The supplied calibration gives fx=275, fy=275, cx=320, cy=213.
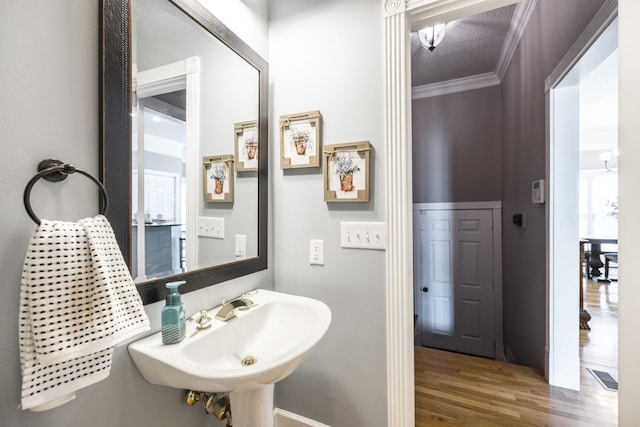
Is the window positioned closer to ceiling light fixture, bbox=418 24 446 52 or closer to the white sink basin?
ceiling light fixture, bbox=418 24 446 52

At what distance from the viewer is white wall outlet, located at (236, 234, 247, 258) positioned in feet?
4.29

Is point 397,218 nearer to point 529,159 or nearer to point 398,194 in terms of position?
point 398,194

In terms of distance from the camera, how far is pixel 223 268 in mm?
1190

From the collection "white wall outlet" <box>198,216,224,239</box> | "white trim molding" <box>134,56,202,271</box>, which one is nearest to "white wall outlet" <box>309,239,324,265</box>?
"white wall outlet" <box>198,216,224,239</box>

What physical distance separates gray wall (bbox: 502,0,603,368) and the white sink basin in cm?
187

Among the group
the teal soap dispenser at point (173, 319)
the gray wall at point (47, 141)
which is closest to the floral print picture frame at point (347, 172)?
the teal soap dispenser at point (173, 319)

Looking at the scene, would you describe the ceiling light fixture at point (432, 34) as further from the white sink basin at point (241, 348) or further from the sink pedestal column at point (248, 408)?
the sink pedestal column at point (248, 408)

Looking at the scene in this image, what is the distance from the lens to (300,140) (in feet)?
4.64

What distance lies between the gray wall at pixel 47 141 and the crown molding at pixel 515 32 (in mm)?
2599

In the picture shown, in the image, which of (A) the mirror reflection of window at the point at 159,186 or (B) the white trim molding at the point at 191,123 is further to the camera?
(B) the white trim molding at the point at 191,123

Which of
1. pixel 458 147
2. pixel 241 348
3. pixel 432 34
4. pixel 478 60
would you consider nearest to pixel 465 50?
pixel 478 60

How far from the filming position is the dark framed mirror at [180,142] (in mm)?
806

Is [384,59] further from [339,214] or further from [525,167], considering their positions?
[525,167]

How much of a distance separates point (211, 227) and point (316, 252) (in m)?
0.52
